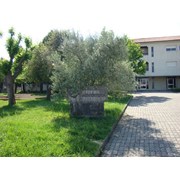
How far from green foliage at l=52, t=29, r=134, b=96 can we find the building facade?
30.0 metres

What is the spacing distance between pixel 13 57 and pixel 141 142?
13.5 meters

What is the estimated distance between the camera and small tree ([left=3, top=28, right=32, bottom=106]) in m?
17.7

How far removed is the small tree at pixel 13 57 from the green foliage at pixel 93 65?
725 centimetres

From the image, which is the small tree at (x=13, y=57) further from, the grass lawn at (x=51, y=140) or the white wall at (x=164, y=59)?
the white wall at (x=164, y=59)

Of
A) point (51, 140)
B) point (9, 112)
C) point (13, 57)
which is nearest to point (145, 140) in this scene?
point (51, 140)

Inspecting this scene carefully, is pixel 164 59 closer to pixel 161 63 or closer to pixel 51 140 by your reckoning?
pixel 161 63

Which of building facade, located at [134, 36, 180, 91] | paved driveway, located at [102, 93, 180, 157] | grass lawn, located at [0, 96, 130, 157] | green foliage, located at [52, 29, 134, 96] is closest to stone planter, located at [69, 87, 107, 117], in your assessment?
green foliage, located at [52, 29, 134, 96]

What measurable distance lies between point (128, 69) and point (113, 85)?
1.11m

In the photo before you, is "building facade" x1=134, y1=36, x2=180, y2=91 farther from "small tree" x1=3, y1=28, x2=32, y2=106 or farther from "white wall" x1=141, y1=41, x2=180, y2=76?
"small tree" x1=3, y1=28, x2=32, y2=106

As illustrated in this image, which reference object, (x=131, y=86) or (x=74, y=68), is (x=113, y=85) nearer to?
(x=131, y=86)

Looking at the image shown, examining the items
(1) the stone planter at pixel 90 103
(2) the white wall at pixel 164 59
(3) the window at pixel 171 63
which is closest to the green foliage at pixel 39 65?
(1) the stone planter at pixel 90 103

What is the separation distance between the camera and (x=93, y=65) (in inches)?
425

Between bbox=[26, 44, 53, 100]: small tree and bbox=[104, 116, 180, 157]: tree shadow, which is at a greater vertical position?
bbox=[26, 44, 53, 100]: small tree

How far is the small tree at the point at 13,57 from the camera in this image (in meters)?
17.7
